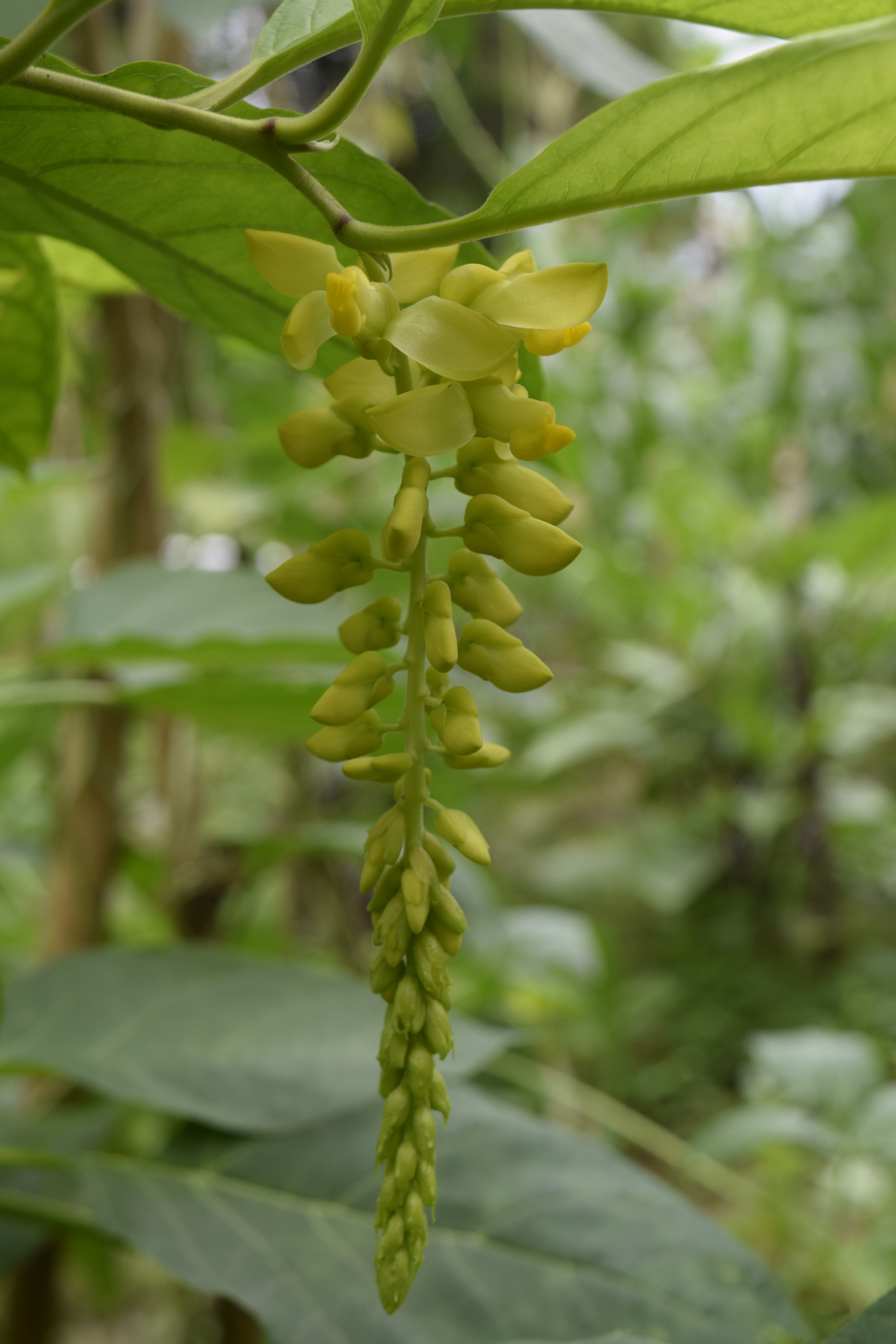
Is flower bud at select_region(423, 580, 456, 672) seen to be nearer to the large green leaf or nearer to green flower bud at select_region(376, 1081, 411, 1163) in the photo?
green flower bud at select_region(376, 1081, 411, 1163)

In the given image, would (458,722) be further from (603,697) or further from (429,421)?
(603,697)

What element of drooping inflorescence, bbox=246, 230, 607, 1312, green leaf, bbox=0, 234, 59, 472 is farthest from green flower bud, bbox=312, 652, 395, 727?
green leaf, bbox=0, 234, 59, 472

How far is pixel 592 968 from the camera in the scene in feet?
3.52

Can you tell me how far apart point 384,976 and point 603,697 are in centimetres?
170

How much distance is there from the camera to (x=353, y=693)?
0.16 metres

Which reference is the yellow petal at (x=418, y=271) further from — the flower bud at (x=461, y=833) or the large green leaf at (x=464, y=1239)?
the large green leaf at (x=464, y=1239)

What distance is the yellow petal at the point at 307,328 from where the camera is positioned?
14cm

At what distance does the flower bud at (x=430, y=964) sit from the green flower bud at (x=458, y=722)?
0.03 meters

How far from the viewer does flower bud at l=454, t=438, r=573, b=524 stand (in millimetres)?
148

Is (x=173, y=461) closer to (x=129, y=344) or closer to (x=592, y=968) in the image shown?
(x=129, y=344)

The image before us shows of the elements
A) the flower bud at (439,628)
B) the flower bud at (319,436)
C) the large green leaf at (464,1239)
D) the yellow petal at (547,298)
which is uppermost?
the yellow petal at (547,298)

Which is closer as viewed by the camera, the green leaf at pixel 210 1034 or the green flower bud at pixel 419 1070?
the green flower bud at pixel 419 1070

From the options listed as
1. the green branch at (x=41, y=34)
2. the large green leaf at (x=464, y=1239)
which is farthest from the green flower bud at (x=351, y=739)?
the large green leaf at (x=464, y=1239)

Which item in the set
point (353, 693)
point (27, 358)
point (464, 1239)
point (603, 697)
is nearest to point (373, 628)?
point (353, 693)
